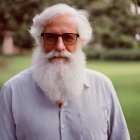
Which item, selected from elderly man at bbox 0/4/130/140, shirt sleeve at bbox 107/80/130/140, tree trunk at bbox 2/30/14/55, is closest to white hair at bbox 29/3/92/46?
elderly man at bbox 0/4/130/140

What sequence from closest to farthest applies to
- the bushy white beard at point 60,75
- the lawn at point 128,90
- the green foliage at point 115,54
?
the bushy white beard at point 60,75 → the lawn at point 128,90 → the green foliage at point 115,54

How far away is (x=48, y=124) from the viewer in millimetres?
2115

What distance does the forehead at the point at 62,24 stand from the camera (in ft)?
6.97

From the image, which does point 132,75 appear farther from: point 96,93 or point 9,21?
point 96,93

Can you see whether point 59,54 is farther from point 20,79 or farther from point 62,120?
point 62,120

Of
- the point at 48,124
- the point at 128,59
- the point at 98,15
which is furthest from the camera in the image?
the point at 128,59

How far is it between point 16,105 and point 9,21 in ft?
66.8

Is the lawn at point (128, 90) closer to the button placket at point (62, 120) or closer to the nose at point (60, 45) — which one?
the button placket at point (62, 120)

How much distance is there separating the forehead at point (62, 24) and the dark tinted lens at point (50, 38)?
0.12 feet

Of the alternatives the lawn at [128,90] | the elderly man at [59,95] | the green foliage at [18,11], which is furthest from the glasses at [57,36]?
the green foliage at [18,11]

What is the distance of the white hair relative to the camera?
2.16 m

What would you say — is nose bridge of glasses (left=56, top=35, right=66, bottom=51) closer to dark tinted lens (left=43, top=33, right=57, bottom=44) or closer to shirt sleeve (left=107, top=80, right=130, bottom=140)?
dark tinted lens (left=43, top=33, right=57, bottom=44)

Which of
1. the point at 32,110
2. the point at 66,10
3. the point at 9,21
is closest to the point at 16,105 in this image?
the point at 32,110

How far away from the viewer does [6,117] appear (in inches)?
83.6
